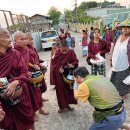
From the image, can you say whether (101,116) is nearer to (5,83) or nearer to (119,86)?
(5,83)

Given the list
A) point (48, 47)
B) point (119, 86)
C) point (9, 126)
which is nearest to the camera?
point (9, 126)

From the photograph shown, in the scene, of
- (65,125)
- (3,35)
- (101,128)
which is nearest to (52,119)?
(65,125)

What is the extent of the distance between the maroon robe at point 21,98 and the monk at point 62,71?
1723 millimetres

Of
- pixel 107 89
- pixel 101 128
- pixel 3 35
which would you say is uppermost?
pixel 3 35

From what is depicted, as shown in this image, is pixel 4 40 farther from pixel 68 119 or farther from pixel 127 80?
pixel 127 80

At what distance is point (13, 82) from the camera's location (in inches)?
151

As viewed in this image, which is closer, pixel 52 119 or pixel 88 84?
pixel 88 84

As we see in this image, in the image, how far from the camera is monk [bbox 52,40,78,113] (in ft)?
19.6

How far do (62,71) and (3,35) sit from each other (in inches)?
85.2

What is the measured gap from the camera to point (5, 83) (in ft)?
12.5

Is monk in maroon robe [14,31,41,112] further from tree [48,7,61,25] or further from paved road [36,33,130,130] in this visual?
tree [48,7,61,25]

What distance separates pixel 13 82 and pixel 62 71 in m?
2.17

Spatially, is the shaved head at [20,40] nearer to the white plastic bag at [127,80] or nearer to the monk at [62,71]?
the monk at [62,71]

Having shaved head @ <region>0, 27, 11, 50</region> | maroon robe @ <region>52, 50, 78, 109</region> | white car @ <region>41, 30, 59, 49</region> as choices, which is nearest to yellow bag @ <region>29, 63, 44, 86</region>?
maroon robe @ <region>52, 50, 78, 109</region>
